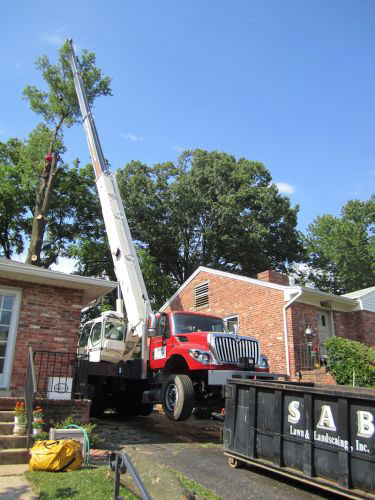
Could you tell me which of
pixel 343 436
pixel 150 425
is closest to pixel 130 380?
pixel 150 425

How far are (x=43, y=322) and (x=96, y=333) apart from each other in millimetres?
2142

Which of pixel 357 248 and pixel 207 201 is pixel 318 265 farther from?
pixel 207 201

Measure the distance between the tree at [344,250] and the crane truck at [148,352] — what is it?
92.0ft

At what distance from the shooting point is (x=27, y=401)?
7.40 m

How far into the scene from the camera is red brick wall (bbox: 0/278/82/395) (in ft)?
29.9

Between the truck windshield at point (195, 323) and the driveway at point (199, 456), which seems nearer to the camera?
the driveway at point (199, 456)

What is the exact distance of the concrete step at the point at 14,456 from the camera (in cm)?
631

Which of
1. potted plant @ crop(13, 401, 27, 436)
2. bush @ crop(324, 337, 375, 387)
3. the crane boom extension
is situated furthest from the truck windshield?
bush @ crop(324, 337, 375, 387)

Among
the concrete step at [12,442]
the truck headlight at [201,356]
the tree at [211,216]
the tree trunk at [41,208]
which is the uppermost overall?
the tree at [211,216]

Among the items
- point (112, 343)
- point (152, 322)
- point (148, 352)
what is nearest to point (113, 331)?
point (112, 343)

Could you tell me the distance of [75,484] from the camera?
5270 mm

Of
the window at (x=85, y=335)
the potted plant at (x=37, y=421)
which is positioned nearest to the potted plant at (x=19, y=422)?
the potted plant at (x=37, y=421)

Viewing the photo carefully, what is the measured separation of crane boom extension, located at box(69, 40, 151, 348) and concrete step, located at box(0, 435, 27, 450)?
12.0ft

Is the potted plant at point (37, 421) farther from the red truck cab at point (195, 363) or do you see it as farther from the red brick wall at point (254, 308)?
the red brick wall at point (254, 308)
